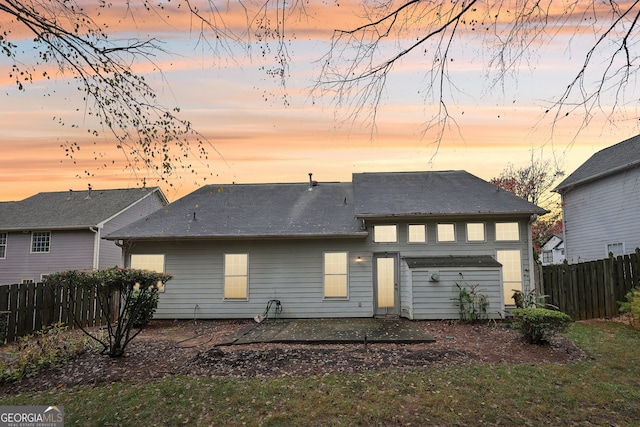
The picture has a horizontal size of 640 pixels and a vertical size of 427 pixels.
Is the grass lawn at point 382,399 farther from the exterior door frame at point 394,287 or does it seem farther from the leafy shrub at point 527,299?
the exterior door frame at point 394,287

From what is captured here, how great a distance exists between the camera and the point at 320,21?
11.8ft

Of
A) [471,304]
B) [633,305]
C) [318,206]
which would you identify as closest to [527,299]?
[471,304]

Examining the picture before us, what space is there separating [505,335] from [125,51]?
917cm

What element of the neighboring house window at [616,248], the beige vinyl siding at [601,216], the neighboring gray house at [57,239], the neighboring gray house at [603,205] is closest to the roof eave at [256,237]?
the neighboring gray house at [57,239]

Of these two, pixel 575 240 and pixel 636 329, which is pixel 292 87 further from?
pixel 575 240

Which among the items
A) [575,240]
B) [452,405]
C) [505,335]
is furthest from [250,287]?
[575,240]

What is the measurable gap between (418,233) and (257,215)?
17.8 feet

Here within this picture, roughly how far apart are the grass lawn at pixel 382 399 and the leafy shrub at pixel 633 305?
3.34 meters

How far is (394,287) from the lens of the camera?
39.3 ft

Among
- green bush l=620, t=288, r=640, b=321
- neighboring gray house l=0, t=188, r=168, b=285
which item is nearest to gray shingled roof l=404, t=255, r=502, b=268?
green bush l=620, t=288, r=640, b=321

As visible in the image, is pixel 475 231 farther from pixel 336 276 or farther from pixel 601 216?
pixel 601 216

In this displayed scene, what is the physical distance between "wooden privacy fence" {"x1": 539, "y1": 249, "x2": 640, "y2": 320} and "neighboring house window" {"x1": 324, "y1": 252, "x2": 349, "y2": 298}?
19.8 feet

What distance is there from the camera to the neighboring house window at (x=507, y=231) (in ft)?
38.9

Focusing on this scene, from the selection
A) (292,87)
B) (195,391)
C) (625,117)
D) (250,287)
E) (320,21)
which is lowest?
(195,391)
